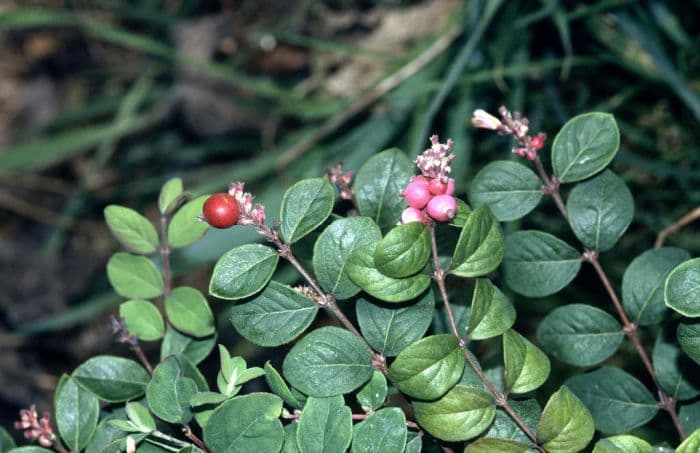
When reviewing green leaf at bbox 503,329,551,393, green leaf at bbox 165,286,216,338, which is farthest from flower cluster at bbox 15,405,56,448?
green leaf at bbox 503,329,551,393

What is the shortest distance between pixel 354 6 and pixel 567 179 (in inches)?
44.1

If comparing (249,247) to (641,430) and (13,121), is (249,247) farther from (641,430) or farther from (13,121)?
(13,121)

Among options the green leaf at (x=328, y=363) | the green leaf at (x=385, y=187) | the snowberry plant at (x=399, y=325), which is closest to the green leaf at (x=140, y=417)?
the snowberry plant at (x=399, y=325)

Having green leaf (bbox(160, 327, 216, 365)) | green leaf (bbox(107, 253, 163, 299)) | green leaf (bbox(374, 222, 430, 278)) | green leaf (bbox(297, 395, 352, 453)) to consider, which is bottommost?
green leaf (bbox(297, 395, 352, 453))

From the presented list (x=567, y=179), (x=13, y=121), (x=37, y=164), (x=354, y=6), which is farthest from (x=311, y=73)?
(x=567, y=179)

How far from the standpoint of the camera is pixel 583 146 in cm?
58

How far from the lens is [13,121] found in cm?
199

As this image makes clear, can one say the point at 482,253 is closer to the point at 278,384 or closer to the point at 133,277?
the point at 278,384

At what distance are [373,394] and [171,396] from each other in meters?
0.14

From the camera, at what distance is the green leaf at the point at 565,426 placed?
48cm

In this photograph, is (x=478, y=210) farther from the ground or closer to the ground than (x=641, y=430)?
farther from the ground

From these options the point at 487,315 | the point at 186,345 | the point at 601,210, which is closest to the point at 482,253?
the point at 487,315

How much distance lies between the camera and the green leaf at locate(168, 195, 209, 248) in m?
0.59

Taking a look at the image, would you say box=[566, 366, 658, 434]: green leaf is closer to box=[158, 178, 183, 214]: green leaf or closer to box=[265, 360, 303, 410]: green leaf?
box=[265, 360, 303, 410]: green leaf
